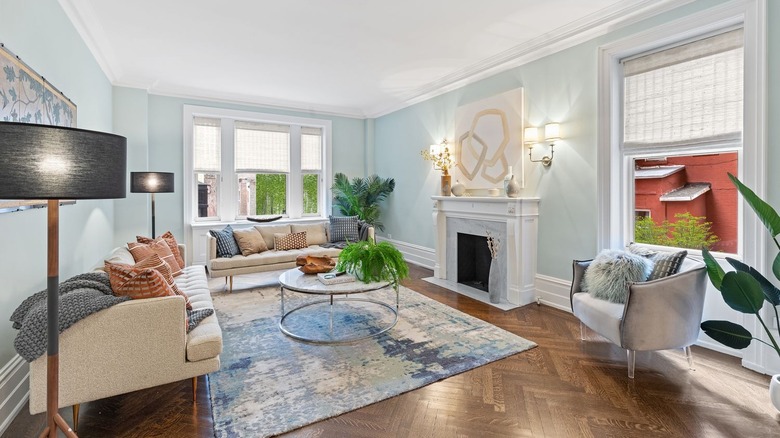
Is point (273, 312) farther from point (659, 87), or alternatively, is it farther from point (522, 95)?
point (659, 87)

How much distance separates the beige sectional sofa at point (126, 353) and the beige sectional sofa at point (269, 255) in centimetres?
249

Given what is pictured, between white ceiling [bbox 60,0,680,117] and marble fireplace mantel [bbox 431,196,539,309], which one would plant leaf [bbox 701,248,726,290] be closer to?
marble fireplace mantel [bbox 431,196,539,309]

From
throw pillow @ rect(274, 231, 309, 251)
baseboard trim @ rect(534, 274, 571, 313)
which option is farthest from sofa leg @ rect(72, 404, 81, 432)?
baseboard trim @ rect(534, 274, 571, 313)

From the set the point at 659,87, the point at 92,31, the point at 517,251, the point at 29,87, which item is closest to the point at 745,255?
the point at 659,87

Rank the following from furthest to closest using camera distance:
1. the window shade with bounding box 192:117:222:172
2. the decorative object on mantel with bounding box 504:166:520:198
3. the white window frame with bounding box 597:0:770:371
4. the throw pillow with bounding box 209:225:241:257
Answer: the window shade with bounding box 192:117:222:172
the throw pillow with bounding box 209:225:241:257
the decorative object on mantel with bounding box 504:166:520:198
the white window frame with bounding box 597:0:770:371

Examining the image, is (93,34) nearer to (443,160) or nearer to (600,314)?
(443,160)

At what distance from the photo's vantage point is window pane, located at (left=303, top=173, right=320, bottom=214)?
23.2ft

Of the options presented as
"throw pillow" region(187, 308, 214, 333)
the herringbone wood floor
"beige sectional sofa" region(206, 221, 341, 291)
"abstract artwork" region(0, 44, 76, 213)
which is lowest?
the herringbone wood floor

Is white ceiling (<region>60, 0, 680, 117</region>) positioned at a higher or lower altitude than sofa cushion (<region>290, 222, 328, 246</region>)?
higher

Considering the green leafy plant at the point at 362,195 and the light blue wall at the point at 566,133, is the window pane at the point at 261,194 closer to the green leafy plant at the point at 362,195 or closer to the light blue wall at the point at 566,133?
the green leafy plant at the point at 362,195

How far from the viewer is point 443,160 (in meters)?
5.45

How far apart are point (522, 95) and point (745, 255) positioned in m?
2.57

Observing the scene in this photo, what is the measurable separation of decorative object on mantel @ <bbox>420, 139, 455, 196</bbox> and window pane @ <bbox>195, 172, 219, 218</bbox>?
3.60 metres

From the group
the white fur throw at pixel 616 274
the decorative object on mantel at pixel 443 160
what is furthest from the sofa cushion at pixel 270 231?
the white fur throw at pixel 616 274
